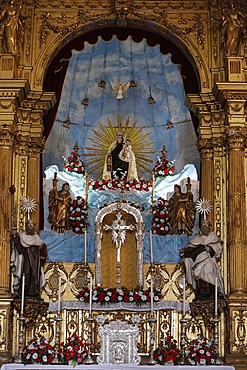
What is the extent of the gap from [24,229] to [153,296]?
294 cm

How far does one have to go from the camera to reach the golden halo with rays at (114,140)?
21797 mm

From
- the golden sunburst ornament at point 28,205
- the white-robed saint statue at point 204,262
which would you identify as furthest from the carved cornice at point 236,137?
the golden sunburst ornament at point 28,205

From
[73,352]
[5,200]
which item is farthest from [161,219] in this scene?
[73,352]

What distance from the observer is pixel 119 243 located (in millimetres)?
18172

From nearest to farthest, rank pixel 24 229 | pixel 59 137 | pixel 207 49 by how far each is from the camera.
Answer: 1. pixel 24 229
2. pixel 207 49
3. pixel 59 137

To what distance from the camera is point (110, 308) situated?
57.8 ft

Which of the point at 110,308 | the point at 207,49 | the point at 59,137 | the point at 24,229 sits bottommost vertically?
the point at 110,308

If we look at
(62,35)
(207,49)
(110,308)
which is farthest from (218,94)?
(110,308)

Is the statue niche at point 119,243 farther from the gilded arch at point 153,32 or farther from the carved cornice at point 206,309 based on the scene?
the gilded arch at point 153,32

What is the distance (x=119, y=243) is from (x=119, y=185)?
2536mm

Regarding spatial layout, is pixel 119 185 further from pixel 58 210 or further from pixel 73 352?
pixel 73 352

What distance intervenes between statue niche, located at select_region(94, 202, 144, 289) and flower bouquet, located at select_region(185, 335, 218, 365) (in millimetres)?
2462

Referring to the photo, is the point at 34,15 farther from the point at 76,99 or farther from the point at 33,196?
the point at 33,196

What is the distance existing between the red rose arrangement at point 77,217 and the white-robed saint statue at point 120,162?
1.70 meters
